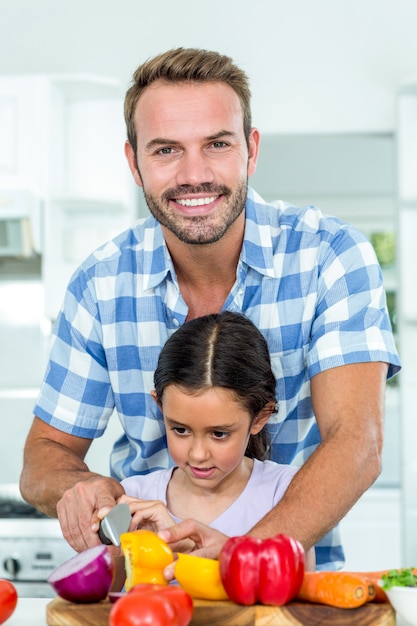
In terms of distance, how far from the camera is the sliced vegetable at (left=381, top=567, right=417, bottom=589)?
1.08 meters

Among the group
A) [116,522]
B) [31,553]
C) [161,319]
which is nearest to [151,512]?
[116,522]

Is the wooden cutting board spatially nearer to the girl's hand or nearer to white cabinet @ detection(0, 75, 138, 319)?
the girl's hand

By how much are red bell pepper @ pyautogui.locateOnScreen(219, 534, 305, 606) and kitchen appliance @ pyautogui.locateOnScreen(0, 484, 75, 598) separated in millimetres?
2262

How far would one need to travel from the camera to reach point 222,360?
160 centimetres

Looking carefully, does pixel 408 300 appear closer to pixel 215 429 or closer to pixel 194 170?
pixel 194 170

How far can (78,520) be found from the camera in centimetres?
145

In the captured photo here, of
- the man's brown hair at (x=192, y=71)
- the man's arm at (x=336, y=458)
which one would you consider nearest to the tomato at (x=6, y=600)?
the man's arm at (x=336, y=458)

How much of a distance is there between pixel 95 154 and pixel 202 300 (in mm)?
2384

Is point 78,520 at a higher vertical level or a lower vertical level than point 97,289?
lower

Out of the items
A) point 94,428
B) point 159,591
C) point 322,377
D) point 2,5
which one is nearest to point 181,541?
point 159,591

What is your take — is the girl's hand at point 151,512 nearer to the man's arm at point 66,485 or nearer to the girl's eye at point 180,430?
the man's arm at point 66,485

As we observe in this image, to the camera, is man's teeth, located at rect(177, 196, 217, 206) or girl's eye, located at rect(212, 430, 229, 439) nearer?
girl's eye, located at rect(212, 430, 229, 439)

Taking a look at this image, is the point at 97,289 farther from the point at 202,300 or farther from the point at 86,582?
the point at 86,582

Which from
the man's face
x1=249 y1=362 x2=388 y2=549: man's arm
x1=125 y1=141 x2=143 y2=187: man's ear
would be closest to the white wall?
x1=125 y1=141 x2=143 y2=187: man's ear
